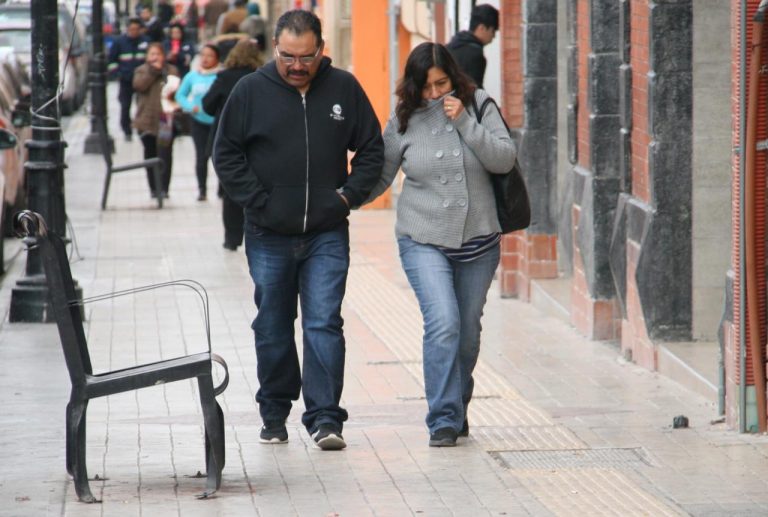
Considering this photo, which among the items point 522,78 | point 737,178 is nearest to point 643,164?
point 737,178

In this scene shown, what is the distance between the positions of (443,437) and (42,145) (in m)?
5.01

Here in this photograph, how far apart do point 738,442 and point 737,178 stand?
115 centimetres

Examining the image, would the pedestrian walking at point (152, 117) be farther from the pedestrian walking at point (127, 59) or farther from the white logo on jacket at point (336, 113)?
the white logo on jacket at point (336, 113)

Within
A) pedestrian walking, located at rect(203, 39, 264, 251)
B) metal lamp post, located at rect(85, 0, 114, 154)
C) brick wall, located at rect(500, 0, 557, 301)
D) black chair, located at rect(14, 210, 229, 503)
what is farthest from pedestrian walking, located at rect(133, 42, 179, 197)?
black chair, located at rect(14, 210, 229, 503)

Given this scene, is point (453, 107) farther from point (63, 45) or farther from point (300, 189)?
point (63, 45)

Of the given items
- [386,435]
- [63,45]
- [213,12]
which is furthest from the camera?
[213,12]

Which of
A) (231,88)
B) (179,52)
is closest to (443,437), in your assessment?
(231,88)

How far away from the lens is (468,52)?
12.9 m

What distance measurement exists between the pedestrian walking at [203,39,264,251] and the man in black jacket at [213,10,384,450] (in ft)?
24.1

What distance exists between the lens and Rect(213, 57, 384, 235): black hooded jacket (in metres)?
7.36

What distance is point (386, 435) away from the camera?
791 centimetres

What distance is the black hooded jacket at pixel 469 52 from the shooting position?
42.2ft

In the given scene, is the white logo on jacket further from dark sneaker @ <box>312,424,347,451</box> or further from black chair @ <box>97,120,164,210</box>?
black chair @ <box>97,120,164,210</box>

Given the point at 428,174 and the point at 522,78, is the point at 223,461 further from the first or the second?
the point at 522,78
